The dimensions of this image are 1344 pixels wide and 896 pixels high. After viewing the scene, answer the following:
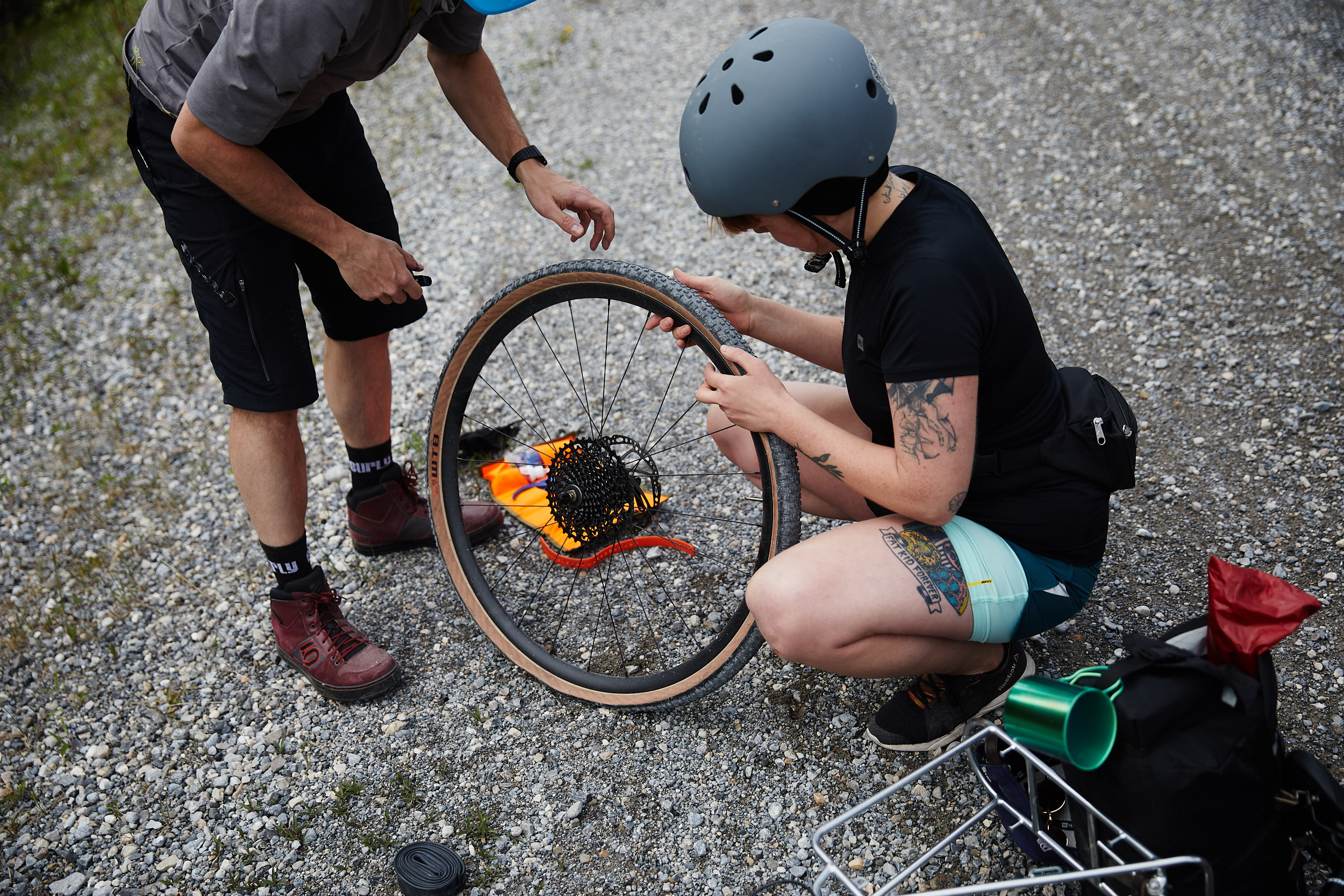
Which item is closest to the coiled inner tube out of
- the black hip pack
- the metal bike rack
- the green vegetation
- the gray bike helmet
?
the metal bike rack

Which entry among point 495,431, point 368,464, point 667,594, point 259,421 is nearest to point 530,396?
point 495,431

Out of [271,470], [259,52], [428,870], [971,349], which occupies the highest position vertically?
[259,52]

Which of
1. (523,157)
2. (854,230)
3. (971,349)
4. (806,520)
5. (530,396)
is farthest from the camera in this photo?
(530,396)

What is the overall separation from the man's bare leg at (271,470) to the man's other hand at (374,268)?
20.2 inches

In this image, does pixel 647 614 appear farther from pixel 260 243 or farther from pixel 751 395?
pixel 260 243

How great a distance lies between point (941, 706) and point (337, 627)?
1793 millimetres

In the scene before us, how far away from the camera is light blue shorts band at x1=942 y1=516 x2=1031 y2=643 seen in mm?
1974

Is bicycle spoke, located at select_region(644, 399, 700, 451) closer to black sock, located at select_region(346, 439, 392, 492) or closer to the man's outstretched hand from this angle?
the man's outstretched hand

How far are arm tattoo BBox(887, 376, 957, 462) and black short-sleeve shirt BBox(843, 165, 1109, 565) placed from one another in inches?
0.7

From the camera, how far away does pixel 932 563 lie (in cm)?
197

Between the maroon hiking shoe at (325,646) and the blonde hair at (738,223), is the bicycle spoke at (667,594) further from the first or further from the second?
the blonde hair at (738,223)

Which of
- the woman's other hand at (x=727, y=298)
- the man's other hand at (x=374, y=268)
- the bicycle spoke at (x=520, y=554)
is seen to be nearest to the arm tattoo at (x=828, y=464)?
the woman's other hand at (x=727, y=298)

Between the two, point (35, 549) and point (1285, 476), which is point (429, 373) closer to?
point (35, 549)

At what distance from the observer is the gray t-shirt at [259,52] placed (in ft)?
6.08
